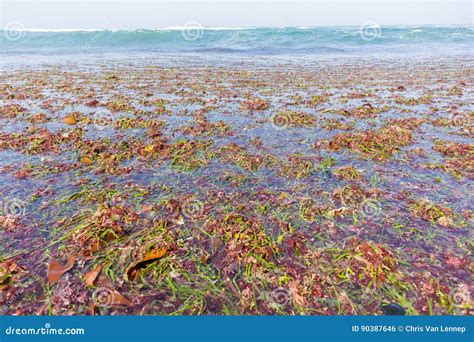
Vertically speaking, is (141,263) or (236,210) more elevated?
(236,210)

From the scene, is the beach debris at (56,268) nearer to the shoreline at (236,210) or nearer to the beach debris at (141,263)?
the shoreline at (236,210)

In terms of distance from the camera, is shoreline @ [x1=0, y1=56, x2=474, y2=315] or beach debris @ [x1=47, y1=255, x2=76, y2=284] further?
beach debris @ [x1=47, y1=255, x2=76, y2=284]

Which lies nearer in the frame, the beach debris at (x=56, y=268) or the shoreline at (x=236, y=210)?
the shoreline at (x=236, y=210)

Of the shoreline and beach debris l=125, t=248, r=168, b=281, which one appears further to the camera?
beach debris l=125, t=248, r=168, b=281

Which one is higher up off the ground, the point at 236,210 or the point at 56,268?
the point at 236,210

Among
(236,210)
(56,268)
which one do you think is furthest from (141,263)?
(236,210)

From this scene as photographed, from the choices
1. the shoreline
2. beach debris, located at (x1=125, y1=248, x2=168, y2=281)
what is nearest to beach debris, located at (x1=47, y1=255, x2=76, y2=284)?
the shoreline

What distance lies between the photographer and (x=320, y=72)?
67.4ft

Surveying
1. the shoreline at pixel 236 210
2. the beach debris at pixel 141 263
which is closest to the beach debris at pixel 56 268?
the shoreline at pixel 236 210

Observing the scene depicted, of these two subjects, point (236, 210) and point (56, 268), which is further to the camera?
point (236, 210)

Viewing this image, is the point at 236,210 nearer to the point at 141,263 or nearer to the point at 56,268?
the point at 141,263

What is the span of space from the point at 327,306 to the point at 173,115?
9094mm

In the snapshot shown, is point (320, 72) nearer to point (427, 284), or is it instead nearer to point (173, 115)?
point (173, 115)

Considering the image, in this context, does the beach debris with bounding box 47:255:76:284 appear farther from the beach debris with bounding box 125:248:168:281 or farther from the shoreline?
the beach debris with bounding box 125:248:168:281
